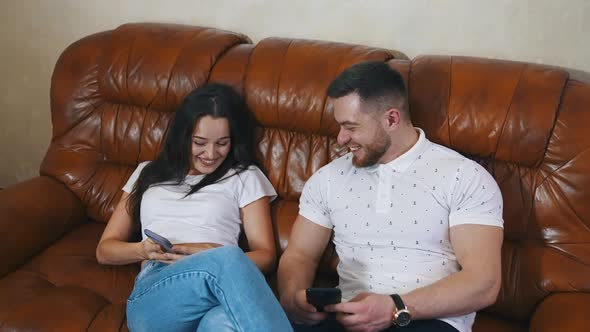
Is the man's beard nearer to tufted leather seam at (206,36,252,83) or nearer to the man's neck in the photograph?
the man's neck

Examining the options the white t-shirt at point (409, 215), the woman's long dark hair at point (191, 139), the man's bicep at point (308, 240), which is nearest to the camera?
the white t-shirt at point (409, 215)

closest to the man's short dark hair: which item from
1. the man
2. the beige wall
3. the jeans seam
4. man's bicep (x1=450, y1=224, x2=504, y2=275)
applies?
the man

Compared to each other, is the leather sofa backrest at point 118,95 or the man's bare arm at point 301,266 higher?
the leather sofa backrest at point 118,95

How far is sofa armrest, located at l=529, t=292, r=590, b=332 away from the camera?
1.50 m

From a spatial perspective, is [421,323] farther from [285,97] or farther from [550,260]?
[285,97]

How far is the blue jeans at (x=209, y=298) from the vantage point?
140 cm

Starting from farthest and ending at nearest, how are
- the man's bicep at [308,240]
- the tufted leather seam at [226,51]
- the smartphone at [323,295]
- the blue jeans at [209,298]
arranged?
the tufted leather seam at [226,51] < the man's bicep at [308,240] < the smartphone at [323,295] < the blue jeans at [209,298]

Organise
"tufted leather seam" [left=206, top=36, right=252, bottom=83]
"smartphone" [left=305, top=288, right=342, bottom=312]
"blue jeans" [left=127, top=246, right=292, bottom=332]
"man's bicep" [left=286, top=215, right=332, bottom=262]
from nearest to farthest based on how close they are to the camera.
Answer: "blue jeans" [left=127, top=246, right=292, bottom=332] < "smartphone" [left=305, top=288, right=342, bottom=312] < "man's bicep" [left=286, top=215, right=332, bottom=262] < "tufted leather seam" [left=206, top=36, right=252, bottom=83]

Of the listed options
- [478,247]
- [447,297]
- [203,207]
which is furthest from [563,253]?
[203,207]

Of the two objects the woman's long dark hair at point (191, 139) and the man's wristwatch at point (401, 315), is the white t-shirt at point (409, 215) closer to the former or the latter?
the man's wristwatch at point (401, 315)

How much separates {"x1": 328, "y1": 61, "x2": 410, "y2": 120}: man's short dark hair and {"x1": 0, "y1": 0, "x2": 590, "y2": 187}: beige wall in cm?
51

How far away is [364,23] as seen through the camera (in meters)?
2.18

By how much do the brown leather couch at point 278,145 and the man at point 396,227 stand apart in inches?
7.3

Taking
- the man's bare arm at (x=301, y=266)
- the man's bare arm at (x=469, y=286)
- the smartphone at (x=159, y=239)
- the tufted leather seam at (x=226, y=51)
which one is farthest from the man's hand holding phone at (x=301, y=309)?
the tufted leather seam at (x=226, y=51)
